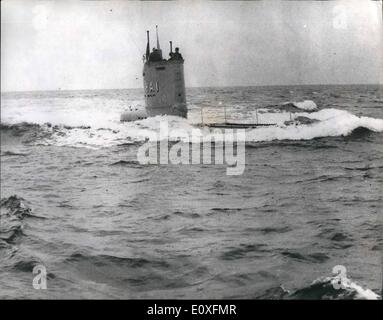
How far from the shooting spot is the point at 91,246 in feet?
27.5

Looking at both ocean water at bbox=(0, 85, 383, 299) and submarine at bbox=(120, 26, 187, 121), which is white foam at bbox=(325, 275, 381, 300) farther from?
submarine at bbox=(120, 26, 187, 121)

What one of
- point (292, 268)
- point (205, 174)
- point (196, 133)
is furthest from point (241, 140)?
point (292, 268)

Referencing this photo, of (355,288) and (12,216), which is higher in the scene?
(12,216)

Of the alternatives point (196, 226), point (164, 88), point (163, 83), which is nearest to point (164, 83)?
point (163, 83)

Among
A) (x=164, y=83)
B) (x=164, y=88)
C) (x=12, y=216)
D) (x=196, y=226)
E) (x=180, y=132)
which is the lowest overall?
(x=196, y=226)

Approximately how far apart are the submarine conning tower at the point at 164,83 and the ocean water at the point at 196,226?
5.77m

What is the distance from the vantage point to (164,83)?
73.2 feet

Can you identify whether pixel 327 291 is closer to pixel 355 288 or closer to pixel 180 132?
pixel 355 288

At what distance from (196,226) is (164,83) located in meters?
14.4

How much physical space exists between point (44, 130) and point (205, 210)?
21371 millimetres

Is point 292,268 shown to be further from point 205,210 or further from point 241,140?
point 241,140

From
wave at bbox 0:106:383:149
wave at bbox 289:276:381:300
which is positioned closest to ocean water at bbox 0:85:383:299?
wave at bbox 289:276:381:300

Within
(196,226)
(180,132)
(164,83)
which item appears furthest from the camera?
(180,132)
